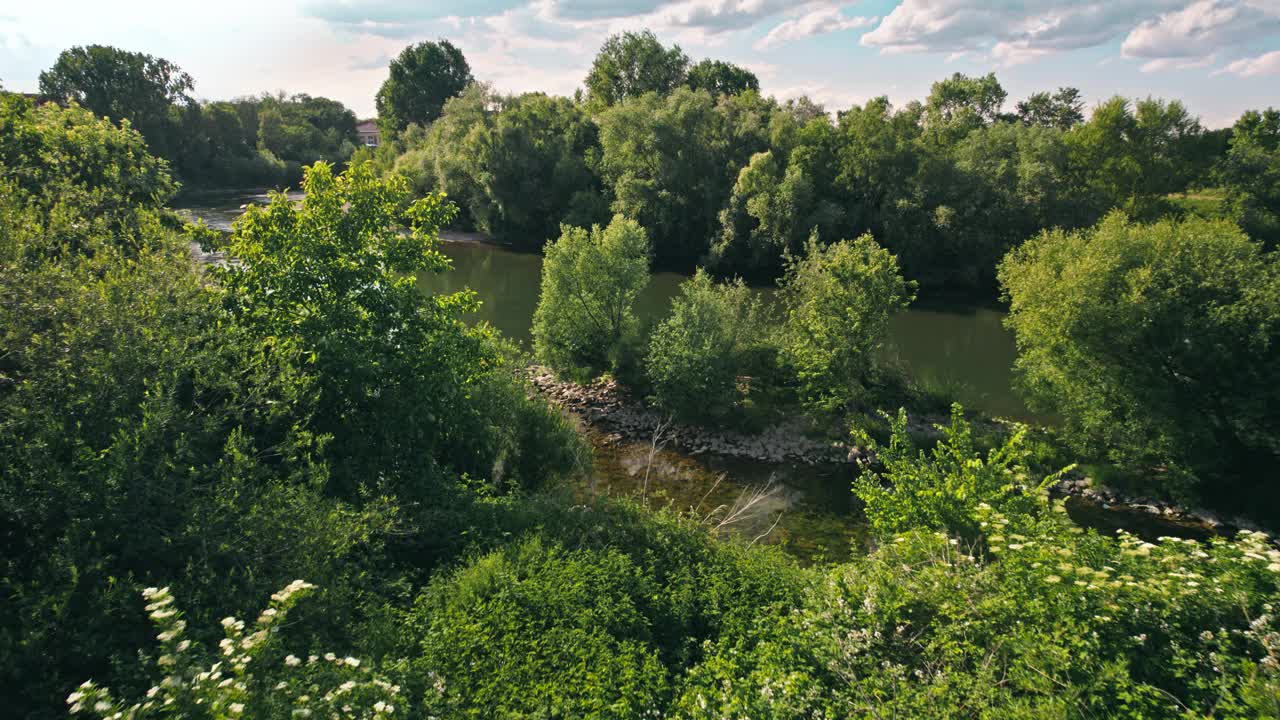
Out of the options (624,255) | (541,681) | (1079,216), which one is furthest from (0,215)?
(1079,216)

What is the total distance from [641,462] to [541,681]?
12.6m

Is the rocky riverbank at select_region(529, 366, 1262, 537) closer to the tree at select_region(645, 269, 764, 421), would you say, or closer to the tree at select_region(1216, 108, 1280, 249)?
the tree at select_region(645, 269, 764, 421)

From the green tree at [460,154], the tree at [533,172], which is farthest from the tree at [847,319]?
the green tree at [460,154]

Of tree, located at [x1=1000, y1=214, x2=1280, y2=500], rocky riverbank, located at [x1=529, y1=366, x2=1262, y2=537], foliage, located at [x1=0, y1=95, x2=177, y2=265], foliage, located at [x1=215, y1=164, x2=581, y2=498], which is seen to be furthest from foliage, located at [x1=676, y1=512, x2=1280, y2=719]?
tree, located at [x1=1000, y1=214, x2=1280, y2=500]

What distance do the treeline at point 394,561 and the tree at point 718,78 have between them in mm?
58848

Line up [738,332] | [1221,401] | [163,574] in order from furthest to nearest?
1. [738,332]
2. [1221,401]
3. [163,574]

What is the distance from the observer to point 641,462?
19.2 metres

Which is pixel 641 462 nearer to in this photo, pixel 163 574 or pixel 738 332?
pixel 738 332

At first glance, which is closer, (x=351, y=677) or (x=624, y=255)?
(x=351, y=677)

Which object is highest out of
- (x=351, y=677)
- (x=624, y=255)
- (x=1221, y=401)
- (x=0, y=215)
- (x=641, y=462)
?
(x=0, y=215)

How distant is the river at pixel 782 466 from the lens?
16031mm

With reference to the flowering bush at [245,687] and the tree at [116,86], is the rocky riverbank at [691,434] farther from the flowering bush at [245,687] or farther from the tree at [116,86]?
the tree at [116,86]

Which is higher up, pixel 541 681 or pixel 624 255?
pixel 624 255

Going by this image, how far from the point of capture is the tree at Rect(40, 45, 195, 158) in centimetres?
6191
